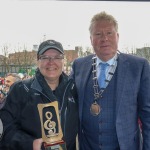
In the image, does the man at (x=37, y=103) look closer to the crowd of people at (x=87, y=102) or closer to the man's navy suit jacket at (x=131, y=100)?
the crowd of people at (x=87, y=102)

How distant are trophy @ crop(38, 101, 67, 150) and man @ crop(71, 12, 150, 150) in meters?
0.43

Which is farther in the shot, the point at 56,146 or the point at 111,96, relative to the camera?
the point at 111,96

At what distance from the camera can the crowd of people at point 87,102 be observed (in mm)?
2283

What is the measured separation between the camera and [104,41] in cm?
262

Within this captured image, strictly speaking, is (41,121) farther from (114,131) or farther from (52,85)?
(114,131)

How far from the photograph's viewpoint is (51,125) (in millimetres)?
2221

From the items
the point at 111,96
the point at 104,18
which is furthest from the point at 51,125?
the point at 104,18

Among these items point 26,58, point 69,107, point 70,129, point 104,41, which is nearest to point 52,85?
point 69,107

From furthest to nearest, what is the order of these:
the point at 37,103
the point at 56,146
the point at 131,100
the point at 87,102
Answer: the point at 87,102 → the point at 131,100 → the point at 37,103 → the point at 56,146

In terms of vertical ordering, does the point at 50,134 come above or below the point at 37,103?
below

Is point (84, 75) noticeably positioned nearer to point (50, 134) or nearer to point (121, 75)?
point (121, 75)

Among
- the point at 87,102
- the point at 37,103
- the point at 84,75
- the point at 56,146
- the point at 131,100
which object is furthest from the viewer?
the point at 84,75

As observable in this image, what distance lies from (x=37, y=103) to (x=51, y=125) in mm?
209

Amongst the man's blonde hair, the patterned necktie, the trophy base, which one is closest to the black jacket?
the trophy base
